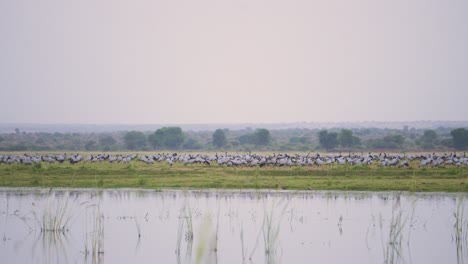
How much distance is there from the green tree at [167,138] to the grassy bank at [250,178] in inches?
2011

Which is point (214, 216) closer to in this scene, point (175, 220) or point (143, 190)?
point (175, 220)

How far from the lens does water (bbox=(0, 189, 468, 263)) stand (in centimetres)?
1678

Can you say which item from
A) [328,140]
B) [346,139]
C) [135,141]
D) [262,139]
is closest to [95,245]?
[328,140]

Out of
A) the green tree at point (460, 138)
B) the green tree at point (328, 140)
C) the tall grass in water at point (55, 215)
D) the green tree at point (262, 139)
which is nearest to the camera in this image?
the tall grass in water at point (55, 215)

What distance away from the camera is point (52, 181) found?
34438 millimetres

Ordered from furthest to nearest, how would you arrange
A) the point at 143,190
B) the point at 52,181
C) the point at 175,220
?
1. the point at 52,181
2. the point at 143,190
3. the point at 175,220

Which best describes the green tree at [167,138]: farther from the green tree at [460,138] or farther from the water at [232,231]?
the water at [232,231]

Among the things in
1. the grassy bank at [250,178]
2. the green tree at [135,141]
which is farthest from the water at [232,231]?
the green tree at [135,141]

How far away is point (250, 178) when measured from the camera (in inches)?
1400

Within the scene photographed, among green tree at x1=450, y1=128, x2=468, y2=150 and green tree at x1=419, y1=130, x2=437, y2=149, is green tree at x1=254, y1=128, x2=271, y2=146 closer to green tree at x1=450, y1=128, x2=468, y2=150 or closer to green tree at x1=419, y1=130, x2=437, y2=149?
green tree at x1=419, y1=130, x2=437, y2=149

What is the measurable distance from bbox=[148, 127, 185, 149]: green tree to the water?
67641 millimetres

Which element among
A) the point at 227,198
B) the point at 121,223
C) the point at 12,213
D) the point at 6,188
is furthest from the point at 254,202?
the point at 6,188

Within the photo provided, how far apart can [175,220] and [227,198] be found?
5962 millimetres

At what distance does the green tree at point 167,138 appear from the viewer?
3767 inches
